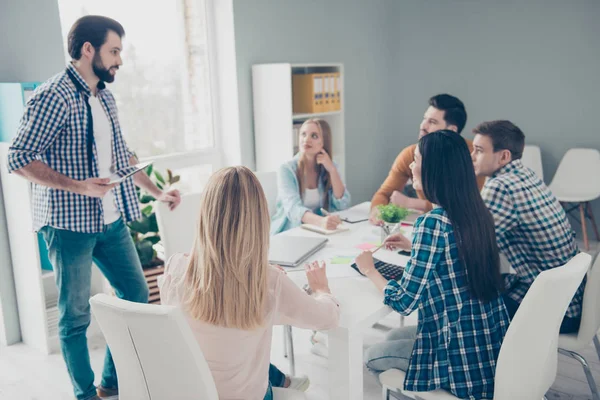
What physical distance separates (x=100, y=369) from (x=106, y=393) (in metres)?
0.35

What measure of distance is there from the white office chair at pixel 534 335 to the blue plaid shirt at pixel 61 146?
1.61m

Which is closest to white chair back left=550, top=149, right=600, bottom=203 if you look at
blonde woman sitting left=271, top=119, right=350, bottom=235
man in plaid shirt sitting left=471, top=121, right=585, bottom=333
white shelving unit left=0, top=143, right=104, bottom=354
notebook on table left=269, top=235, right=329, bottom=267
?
blonde woman sitting left=271, top=119, right=350, bottom=235

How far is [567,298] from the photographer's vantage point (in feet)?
4.89

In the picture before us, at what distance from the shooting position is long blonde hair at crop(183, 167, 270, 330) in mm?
1334

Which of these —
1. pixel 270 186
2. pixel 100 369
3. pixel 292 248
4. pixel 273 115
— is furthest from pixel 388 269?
pixel 273 115

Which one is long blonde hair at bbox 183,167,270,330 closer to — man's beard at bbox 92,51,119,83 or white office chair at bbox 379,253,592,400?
white office chair at bbox 379,253,592,400

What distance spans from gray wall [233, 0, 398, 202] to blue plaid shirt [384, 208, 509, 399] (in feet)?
8.52

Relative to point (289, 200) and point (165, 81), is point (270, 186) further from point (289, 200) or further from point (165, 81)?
point (165, 81)

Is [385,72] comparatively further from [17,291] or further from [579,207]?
[17,291]

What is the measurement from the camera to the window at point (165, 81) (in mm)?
3459

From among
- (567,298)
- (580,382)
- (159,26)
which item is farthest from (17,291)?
(580,382)

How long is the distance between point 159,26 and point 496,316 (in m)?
2.98

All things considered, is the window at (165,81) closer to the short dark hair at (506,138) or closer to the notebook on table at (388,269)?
the notebook on table at (388,269)

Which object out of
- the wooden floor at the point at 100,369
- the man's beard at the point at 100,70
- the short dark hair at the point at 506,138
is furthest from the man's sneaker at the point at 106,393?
the short dark hair at the point at 506,138
